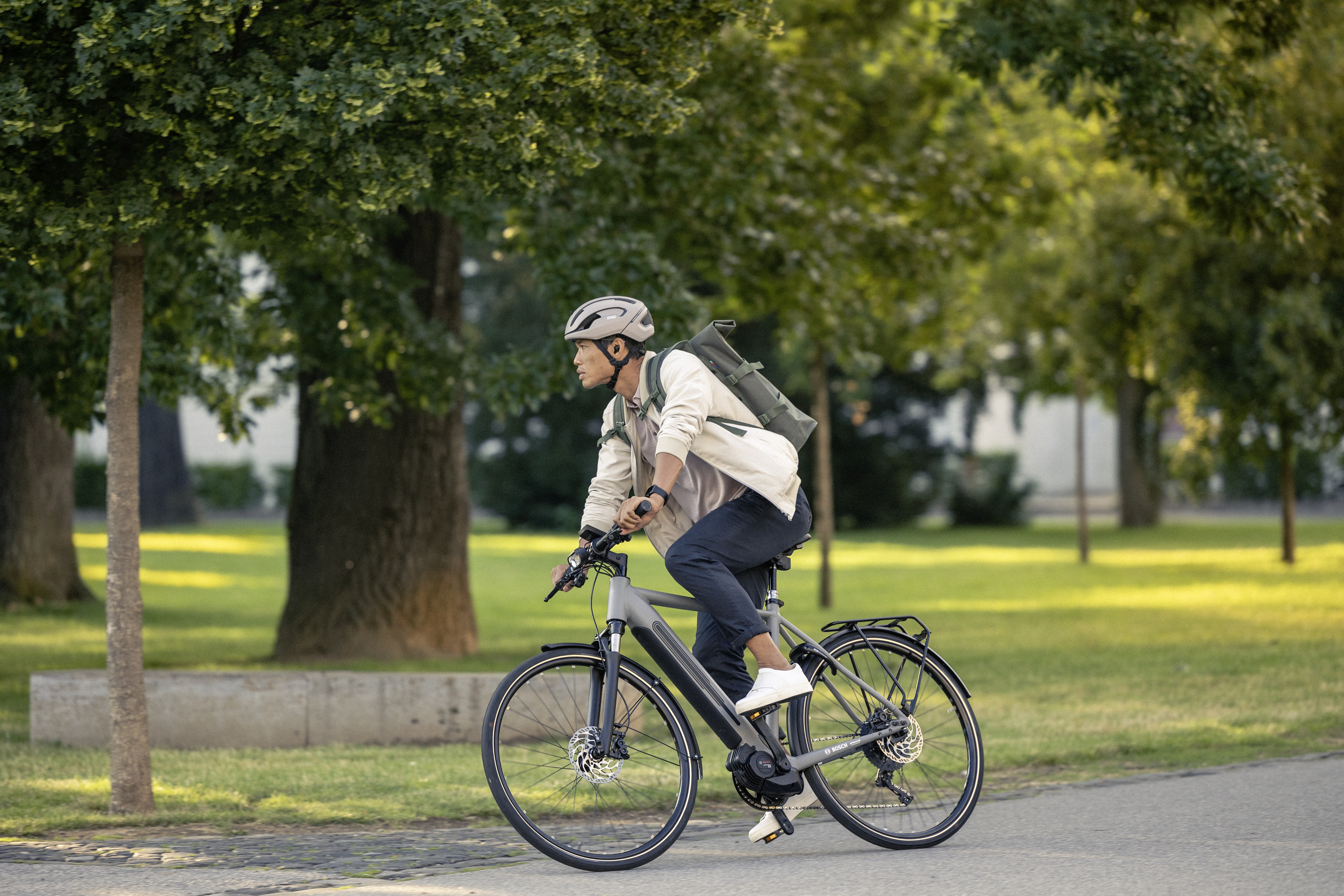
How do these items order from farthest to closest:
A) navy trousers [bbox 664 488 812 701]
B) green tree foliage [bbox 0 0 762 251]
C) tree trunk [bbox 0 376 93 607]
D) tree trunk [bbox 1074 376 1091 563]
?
tree trunk [bbox 1074 376 1091 563] → tree trunk [bbox 0 376 93 607] → green tree foliage [bbox 0 0 762 251] → navy trousers [bbox 664 488 812 701]

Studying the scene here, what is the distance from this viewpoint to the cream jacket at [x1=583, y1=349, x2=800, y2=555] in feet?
15.6

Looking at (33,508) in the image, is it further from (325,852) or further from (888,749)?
(888,749)

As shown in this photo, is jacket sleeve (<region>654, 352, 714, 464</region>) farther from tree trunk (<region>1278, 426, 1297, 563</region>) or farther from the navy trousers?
tree trunk (<region>1278, 426, 1297, 563</region>)

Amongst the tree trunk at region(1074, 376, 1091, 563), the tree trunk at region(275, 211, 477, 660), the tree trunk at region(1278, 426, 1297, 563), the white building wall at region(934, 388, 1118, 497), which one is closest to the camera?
the tree trunk at region(275, 211, 477, 660)

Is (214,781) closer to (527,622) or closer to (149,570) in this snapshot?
(527,622)

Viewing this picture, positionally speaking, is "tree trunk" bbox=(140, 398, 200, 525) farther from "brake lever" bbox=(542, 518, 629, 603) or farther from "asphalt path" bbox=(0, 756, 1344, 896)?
"brake lever" bbox=(542, 518, 629, 603)

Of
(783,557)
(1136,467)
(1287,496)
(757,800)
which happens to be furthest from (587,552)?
(1136,467)

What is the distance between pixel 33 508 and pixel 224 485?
26.4m

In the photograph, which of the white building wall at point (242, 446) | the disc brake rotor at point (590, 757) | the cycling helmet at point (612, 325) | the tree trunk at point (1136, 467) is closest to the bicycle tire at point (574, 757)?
the disc brake rotor at point (590, 757)

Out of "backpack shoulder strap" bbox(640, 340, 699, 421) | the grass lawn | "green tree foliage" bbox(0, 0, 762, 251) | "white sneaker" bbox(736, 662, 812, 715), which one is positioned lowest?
the grass lawn

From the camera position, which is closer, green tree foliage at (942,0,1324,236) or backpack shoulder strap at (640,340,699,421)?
backpack shoulder strap at (640,340,699,421)

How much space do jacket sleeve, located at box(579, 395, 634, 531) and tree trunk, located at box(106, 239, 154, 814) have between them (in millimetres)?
1926

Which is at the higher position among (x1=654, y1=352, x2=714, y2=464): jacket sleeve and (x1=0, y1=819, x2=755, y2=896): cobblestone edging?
(x1=654, y1=352, x2=714, y2=464): jacket sleeve

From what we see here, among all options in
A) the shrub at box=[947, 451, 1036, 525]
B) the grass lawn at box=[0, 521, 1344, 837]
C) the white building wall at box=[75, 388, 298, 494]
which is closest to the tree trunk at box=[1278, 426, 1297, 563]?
the grass lawn at box=[0, 521, 1344, 837]
